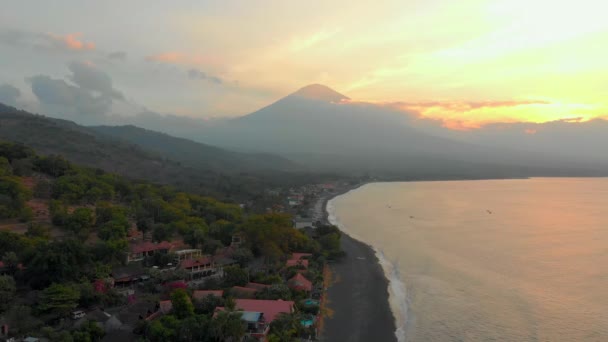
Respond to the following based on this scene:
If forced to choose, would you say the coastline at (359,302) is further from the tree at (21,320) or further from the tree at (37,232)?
the tree at (37,232)

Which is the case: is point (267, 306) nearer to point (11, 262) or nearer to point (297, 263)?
point (297, 263)

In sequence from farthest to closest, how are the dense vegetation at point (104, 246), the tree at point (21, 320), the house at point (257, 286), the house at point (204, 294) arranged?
the house at point (257, 286) → the house at point (204, 294) → the dense vegetation at point (104, 246) → the tree at point (21, 320)

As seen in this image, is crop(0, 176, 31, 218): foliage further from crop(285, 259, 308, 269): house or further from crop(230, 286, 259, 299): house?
crop(285, 259, 308, 269): house

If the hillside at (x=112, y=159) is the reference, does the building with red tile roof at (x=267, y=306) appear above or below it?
below

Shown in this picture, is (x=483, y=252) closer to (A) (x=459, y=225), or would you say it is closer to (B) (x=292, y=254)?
(A) (x=459, y=225)

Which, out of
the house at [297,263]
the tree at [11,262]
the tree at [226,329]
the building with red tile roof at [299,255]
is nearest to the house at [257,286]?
the house at [297,263]

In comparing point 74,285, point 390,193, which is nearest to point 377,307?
point 74,285
